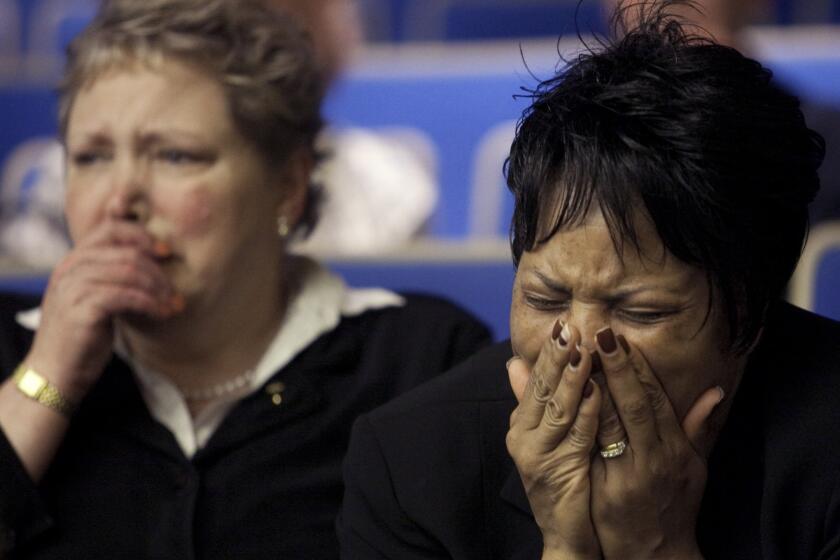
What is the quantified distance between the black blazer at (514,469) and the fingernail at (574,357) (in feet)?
0.79

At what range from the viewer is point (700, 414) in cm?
152

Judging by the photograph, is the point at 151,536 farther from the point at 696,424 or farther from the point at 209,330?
the point at 696,424

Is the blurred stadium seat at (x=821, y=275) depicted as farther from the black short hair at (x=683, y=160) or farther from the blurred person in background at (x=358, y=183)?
the blurred person in background at (x=358, y=183)

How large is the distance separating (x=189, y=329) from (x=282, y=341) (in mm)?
147

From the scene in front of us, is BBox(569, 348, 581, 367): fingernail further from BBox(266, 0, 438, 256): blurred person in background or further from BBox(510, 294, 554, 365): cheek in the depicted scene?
BBox(266, 0, 438, 256): blurred person in background

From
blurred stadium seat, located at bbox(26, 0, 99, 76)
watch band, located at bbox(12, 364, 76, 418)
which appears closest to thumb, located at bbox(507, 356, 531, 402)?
watch band, located at bbox(12, 364, 76, 418)

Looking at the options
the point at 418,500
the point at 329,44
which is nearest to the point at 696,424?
the point at 418,500

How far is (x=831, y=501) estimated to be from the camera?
1.54m

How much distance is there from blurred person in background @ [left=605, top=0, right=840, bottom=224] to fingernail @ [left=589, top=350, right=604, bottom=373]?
1.32 m

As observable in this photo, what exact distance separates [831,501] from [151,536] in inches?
38.3

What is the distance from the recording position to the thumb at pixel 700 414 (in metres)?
1.52

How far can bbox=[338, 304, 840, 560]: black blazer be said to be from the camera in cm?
155

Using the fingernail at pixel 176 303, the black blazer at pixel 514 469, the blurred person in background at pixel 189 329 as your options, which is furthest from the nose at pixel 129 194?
the black blazer at pixel 514 469

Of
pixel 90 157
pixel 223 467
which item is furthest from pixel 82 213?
pixel 223 467
